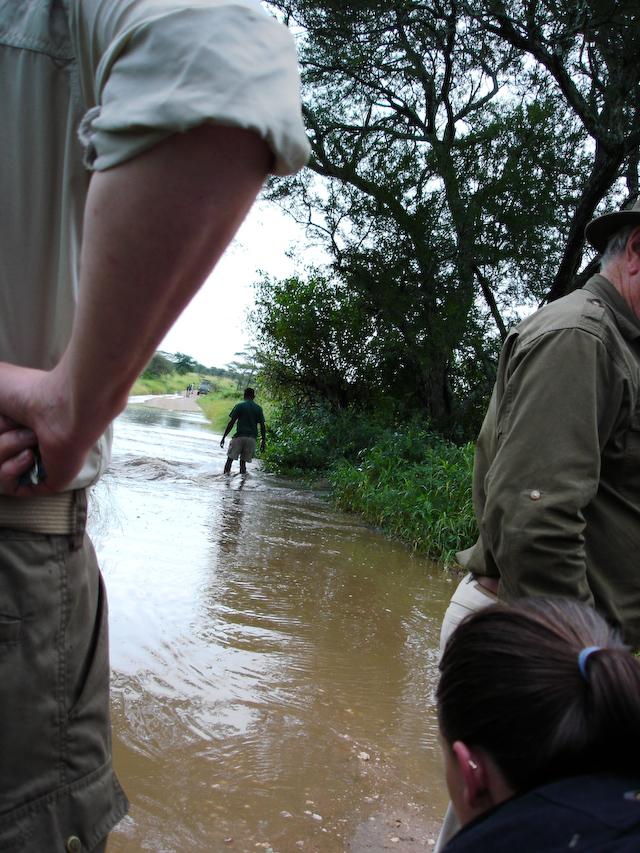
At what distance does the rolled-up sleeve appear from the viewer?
0.71 metres

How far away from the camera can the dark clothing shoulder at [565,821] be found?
3.24ft

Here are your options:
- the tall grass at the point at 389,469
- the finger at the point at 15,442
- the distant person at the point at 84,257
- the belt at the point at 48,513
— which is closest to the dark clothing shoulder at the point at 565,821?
the distant person at the point at 84,257

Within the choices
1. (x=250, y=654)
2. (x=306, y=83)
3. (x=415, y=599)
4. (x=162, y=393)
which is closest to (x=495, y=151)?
(x=306, y=83)

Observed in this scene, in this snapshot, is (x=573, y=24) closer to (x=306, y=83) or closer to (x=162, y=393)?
(x=306, y=83)

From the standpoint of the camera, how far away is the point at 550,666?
1.25m

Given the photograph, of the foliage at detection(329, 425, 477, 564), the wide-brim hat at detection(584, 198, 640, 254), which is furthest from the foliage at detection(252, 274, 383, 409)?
the wide-brim hat at detection(584, 198, 640, 254)

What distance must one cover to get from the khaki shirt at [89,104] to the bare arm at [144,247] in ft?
0.08

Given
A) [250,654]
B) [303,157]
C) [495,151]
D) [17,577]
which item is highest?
[495,151]

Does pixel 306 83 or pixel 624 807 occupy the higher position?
pixel 306 83

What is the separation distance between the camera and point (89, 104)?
918mm

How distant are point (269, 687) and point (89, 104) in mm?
4036

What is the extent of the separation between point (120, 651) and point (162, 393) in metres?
63.3

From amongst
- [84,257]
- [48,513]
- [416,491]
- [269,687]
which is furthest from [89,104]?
[416,491]

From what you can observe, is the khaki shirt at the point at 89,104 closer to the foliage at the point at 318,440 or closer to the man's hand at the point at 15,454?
the man's hand at the point at 15,454
